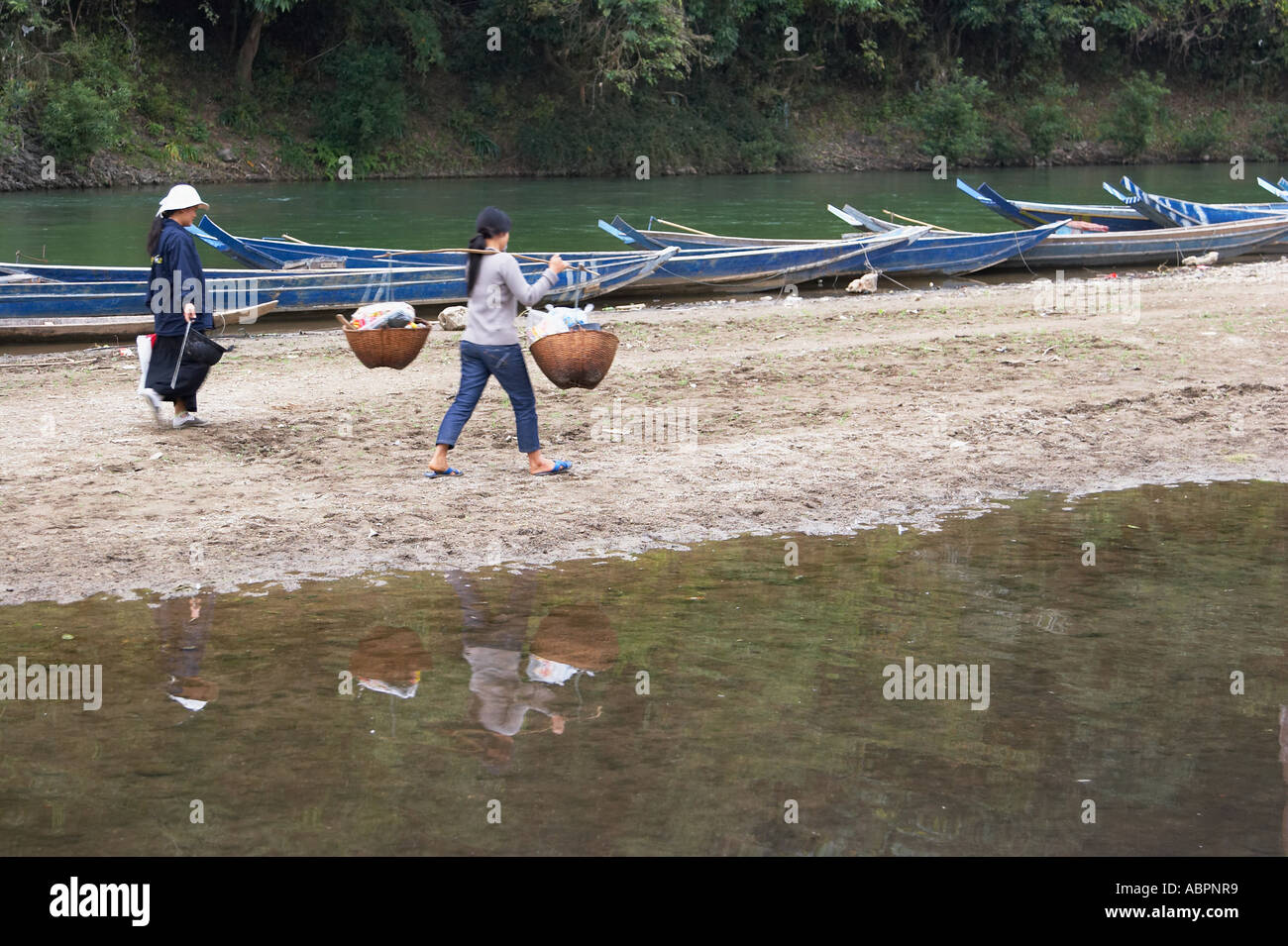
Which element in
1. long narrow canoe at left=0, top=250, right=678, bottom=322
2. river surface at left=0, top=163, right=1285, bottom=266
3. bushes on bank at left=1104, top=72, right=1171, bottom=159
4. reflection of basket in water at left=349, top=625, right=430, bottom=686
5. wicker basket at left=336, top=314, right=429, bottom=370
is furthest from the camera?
bushes on bank at left=1104, top=72, right=1171, bottom=159

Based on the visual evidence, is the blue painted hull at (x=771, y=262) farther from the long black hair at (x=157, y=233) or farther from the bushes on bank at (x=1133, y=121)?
the bushes on bank at (x=1133, y=121)

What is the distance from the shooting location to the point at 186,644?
5.64m

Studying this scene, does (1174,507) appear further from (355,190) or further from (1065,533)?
(355,190)

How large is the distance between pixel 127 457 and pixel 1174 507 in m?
6.01

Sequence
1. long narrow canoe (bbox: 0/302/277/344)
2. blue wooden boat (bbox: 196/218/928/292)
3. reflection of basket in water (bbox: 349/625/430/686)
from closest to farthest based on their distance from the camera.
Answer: reflection of basket in water (bbox: 349/625/430/686) < long narrow canoe (bbox: 0/302/277/344) < blue wooden boat (bbox: 196/218/928/292)

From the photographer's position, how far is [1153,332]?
12.0 m

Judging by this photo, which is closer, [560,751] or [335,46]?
[560,751]

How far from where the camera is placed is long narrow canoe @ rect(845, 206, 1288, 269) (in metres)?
19.2

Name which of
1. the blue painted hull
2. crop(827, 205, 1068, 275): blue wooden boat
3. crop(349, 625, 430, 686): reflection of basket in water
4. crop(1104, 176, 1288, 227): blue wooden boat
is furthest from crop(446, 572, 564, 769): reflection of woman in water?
crop(1104, 176, 1288, 227): blue wooden boat

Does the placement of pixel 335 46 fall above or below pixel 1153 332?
above

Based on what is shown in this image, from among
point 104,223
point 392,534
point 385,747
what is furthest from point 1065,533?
point 104,223

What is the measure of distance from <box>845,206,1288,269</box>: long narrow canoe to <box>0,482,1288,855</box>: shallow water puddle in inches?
505

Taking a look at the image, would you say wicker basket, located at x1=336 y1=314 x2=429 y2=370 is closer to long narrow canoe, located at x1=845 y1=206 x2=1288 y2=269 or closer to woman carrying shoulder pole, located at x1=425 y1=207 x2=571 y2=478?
woman carrying shoulder pole, located at x1=425 y1=207 x2=571 y2=478
